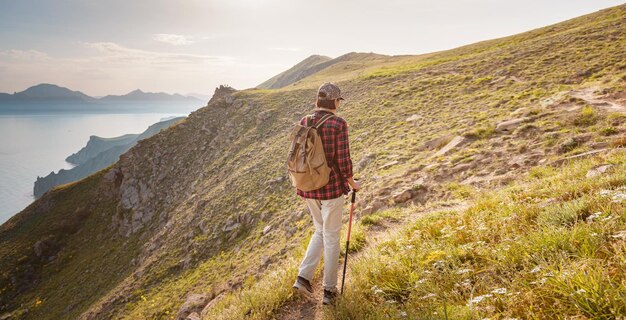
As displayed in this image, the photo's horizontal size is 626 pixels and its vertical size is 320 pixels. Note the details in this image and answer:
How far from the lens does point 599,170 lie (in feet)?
21.2

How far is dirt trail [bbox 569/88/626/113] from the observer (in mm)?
10992

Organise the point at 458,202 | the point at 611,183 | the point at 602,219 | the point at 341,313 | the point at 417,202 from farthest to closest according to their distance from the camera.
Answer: the point at 417,202
the point at 458,202
the point at 611,183
the point at 341,313
the point at 602,219

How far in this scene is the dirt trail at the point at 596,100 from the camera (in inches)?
433

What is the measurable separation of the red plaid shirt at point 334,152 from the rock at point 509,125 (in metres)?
10.5

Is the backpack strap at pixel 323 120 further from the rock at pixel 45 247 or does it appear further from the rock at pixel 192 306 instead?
the rock at pixel 45 247

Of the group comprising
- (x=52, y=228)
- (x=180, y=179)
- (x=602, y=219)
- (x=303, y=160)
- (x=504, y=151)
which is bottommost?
(x=52, y=228)

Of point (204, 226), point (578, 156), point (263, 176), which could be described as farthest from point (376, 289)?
point (204, 226)

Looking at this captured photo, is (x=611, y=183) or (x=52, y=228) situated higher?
(x=611, y=183)

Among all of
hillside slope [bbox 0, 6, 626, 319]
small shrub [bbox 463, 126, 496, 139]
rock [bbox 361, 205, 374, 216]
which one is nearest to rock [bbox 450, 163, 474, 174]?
hillside slope [bbox 0, 6, 626, 319]

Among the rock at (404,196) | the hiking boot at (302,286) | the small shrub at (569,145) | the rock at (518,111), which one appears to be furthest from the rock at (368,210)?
the rock at (518,111)

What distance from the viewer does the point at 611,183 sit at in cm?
533

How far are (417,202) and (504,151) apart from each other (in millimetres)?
4006

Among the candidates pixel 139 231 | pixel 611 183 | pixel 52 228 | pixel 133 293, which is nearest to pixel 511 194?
pixel 611 183

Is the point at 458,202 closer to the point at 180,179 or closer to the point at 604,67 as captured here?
the point at 604,67
